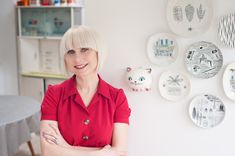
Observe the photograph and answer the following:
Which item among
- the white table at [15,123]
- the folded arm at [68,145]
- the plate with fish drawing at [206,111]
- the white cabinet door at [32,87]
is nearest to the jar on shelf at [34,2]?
the white cabinet door at [32,87]

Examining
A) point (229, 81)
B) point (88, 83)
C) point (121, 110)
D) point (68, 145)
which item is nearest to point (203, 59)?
point (229, 81)

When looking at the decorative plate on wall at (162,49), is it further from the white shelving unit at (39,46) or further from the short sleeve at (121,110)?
the white shelving unit at (39,46)

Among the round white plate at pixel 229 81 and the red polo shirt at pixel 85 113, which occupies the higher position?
the round white plate at pixel 229 81

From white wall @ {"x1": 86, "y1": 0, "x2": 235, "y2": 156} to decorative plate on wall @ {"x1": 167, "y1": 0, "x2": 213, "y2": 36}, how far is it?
32 mm

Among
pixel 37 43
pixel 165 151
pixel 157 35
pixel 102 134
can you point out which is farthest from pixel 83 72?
pixel 37 43

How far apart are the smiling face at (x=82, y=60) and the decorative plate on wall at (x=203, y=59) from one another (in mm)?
476

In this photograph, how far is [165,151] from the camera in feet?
5.48

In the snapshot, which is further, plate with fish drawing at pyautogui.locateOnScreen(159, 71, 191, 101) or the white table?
the white table

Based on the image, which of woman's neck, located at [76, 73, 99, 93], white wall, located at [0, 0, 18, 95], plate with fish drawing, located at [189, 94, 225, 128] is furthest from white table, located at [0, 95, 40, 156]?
white wall, located at [0, 0, 18, 95]

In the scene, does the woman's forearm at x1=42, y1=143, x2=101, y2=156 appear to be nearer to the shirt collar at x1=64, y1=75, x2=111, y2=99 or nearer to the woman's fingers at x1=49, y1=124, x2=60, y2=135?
the woman's fingers at x1=49, y1=124, x2=60, y2=135

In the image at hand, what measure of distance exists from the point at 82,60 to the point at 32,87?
9.89 feet

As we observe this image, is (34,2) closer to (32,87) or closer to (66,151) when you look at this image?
(32,87)

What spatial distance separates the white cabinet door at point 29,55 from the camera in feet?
13.7

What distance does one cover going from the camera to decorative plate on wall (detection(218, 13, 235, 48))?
1403 millimetres
